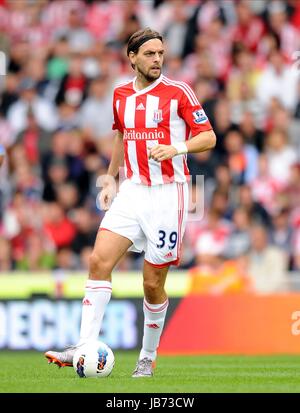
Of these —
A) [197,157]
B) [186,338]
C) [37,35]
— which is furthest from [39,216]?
[37,35]

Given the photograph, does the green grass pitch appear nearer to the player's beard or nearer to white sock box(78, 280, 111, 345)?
white sock box(78, 280, 111, 345)

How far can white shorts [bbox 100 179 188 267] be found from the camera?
9477mm

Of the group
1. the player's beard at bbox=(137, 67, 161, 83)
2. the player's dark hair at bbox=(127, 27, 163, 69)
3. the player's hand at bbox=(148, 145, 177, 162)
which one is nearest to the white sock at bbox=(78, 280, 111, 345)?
the player's hand at bbox=(148, 145, 177, 162)

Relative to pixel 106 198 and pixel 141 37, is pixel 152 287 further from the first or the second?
pixel 141 37

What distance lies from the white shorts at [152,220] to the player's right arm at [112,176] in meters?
0.31

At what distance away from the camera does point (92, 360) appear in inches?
364

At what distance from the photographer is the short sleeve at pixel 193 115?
9380 millimetres

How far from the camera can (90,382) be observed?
893 centimetres

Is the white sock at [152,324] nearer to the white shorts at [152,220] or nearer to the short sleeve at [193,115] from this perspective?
the white shorts at [152,220]

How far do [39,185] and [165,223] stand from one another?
8722 mm

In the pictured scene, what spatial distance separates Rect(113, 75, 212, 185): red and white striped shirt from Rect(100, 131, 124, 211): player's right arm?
0.26 meters

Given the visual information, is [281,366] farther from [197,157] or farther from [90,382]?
[197,157]

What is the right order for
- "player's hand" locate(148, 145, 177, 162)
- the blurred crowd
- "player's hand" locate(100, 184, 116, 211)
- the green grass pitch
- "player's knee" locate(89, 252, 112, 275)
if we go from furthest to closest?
the blurred crowd < "player's hand" locate(100, 184, 116, 211) < "player's knee" locate(89, 252, 112, 275) < "player's hand" locate(148, 145, 177, 162) < the green grass pitch

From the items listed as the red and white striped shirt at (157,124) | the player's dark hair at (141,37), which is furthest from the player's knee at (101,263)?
the player's dark hair at (141,37)
